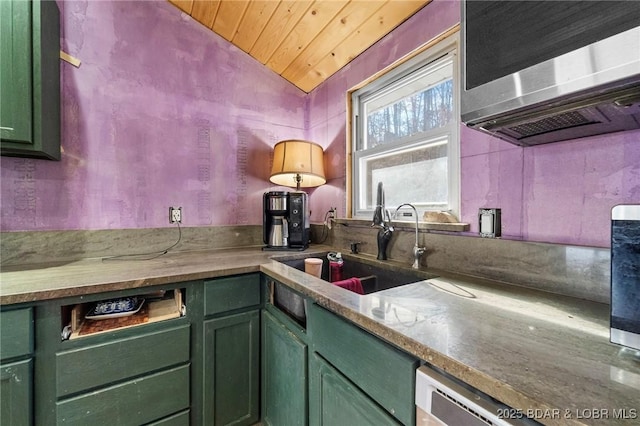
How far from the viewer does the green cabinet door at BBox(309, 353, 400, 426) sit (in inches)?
27.6

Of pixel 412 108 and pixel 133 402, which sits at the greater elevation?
pixel 412 108

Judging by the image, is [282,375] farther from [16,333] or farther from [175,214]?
[175,214]

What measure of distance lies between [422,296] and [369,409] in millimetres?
361

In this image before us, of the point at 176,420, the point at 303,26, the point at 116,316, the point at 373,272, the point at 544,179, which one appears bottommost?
the point at 176,420

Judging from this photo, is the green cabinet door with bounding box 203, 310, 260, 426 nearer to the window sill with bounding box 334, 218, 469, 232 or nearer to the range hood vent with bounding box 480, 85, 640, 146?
the window sill with bounding box 334, 218, 469, 232

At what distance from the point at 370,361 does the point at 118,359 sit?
A: 1.01 meters

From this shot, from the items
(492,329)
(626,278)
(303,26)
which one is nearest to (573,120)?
(626,278)

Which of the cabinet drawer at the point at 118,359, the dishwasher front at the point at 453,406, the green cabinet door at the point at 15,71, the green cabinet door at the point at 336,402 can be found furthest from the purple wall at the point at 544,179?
the green cabinet door at the point at 15,71

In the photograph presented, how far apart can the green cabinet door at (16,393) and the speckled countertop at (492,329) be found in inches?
9.3

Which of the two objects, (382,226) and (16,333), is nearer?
(16,333)

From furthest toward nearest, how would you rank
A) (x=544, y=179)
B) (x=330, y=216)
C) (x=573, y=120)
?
(x=330, y=216) → (x=544, y=179) → (x=573, y=120)

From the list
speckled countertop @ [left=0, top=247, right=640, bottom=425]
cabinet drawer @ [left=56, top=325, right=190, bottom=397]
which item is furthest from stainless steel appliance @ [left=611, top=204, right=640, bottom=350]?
cabinet drawer @ [left=56, top=325, right=190, bottom=397]

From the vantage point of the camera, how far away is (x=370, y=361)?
2.33 ft

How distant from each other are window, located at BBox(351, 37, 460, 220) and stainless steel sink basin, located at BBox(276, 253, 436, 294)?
1.17 ft
